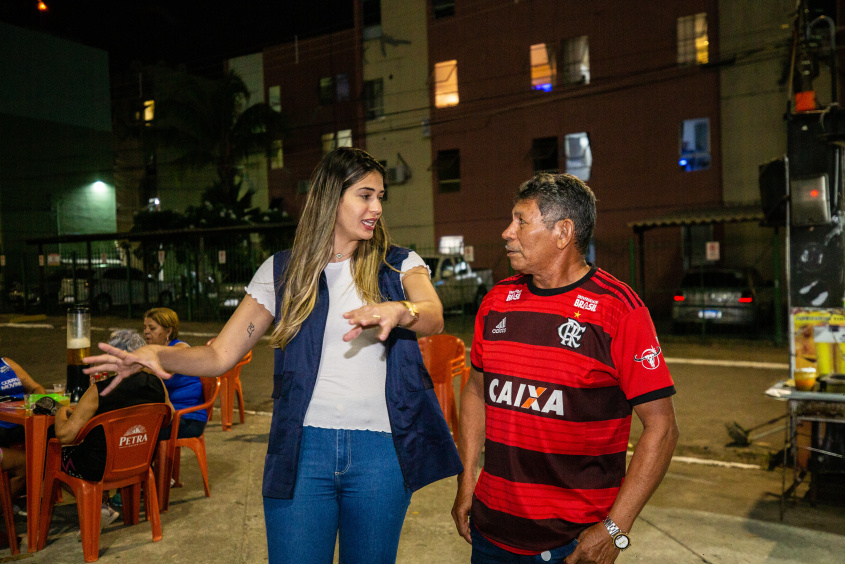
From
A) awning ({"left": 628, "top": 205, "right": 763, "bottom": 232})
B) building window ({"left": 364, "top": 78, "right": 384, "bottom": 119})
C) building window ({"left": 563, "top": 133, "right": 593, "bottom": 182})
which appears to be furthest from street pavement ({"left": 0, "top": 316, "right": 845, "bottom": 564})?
building window ({"left": 364, "top": 78, "right": 384, "bottom": 119})

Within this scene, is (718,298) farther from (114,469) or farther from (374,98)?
(374,98)

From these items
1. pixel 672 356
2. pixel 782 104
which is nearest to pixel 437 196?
pixel 782 104

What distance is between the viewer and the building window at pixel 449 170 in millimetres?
22812

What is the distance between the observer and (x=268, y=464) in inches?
80.2

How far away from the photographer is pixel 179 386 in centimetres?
509

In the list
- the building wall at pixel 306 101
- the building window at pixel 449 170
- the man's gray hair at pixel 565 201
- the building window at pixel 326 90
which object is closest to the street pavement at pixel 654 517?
the man's gray hair at pixel 565 201

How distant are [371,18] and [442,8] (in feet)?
10.7

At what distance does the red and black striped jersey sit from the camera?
187cm

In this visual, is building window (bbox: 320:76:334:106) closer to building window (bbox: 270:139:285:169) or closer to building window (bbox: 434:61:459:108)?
building window (bbox: 270:139:285:169)

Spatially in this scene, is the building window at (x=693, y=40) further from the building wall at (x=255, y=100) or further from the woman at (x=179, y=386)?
the woman at (x=179, y=386)

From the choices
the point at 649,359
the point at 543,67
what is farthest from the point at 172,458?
the point at 543,67

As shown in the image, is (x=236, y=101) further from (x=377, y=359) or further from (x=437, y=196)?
(x=377, y=359)

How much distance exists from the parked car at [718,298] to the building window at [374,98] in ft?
48.7

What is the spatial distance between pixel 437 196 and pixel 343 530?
70.3 feet
